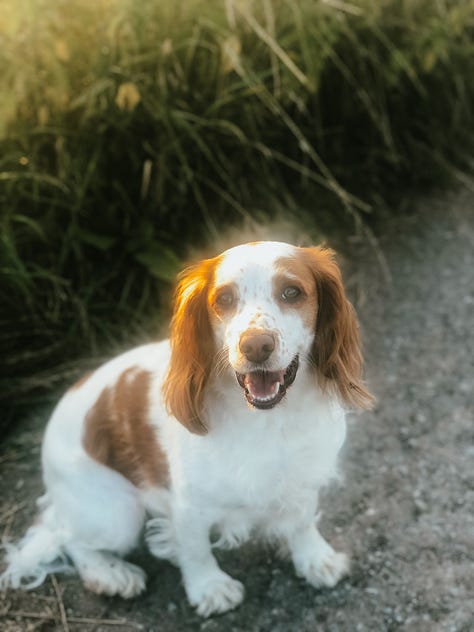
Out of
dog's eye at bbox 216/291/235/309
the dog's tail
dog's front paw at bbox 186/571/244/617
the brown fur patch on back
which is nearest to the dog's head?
dog's eye at bbox 216/291/235/309

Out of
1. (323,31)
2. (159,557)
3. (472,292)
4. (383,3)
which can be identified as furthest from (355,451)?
(383,3)

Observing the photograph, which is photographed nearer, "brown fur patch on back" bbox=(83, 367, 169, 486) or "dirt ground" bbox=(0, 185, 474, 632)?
"brown fur patch on back" bbox=(83, 367, 169, 486)

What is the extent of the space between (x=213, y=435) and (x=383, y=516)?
0.94 meters

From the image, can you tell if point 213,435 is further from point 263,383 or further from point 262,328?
point 262,328

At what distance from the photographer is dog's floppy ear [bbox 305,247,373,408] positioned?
2.05m

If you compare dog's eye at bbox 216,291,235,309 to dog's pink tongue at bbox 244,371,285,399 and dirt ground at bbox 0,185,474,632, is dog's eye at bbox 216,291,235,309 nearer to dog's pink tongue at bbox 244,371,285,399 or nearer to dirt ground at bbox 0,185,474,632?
dog's pink tongue at bbox 244,371,285,399

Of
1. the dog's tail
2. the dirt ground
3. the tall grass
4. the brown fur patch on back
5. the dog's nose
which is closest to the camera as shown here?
the dog's nose

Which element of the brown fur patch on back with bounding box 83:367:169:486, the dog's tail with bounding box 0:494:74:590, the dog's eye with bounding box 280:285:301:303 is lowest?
the dog's tail with bounding box 0:494:74:590

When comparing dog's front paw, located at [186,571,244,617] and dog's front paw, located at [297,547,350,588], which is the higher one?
dog's front paw, located at [297,547,350,588]

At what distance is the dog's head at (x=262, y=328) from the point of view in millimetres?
1881

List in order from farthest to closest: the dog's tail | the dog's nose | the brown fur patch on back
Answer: the dog's tail
the brown fur patch on back
the dog's nose

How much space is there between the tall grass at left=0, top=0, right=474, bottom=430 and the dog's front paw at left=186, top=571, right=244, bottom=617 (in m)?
1.24

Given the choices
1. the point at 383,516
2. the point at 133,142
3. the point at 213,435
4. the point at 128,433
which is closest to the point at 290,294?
the point at 213,435

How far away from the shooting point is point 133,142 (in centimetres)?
355
